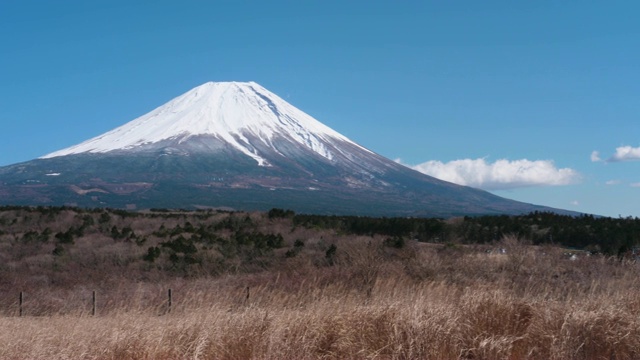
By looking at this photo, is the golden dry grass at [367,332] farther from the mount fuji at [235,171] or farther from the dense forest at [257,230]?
the mount fuji at [235,171]

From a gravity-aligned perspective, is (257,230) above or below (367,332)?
below

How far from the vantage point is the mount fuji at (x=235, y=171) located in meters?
99.3

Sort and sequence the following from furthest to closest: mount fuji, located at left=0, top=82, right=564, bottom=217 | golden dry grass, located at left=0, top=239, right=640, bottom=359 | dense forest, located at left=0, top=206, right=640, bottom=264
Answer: mount fuji, located at left=0, top=82, right=564, bottom=217, dense forest, located at left=0, top=206, right=640, bottom=264, golden dry grass, located at left=0, top=239, right=640, bottom=359

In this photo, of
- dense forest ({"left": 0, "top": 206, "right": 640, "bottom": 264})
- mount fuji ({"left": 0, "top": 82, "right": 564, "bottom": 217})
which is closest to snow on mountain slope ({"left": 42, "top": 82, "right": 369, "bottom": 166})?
mount fuji ({"left": 0, "top": 82, "right": 564, "bottom": 217})

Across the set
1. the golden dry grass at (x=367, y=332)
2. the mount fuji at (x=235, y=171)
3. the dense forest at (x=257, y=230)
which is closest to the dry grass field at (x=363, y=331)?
the golden dry grass at (x=367, y=332)

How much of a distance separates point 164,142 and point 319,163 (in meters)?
29.7

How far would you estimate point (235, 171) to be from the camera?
398ft

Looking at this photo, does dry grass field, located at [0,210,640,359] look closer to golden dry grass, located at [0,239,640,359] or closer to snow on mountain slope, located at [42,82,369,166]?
golden dry grass, located at [0,239,640,359]

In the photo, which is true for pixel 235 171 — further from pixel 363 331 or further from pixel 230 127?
pixel 363 331

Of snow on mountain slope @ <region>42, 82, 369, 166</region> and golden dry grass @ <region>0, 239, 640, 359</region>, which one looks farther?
snow on mountain slope @ <region>42, 82, 369, 166</region>

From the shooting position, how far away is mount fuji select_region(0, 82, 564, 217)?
326ft

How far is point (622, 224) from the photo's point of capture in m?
33.9

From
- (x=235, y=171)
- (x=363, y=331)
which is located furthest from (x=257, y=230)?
(x=235, y=171)

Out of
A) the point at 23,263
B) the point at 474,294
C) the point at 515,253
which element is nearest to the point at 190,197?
the point at 23,263
